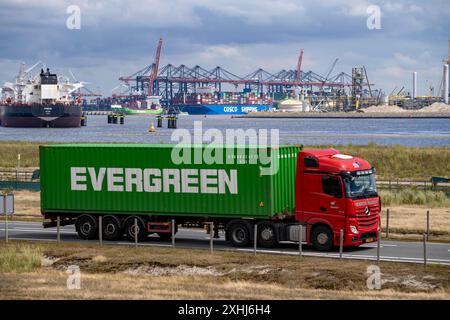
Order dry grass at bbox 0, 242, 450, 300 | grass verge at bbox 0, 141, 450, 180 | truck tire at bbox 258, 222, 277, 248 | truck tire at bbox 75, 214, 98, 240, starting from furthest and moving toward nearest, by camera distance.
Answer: grass verge at bbox 0, 141, 450, 180, truck tire at bbox 75, 214, 98, 240, truck tire at bbox 258, 222, 277, 248, dry grass at bbox 0, 242, 450, 300

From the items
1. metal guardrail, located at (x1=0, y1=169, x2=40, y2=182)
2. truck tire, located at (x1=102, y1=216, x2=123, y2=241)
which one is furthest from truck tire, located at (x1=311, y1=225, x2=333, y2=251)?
metal guardrail, located at (x1=0, y1=169, x2=40, y2=182)

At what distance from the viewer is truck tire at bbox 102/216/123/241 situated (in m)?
33.1

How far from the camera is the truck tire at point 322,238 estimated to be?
98.4 ft

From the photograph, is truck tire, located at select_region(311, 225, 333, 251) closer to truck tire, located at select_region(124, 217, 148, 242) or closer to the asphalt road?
the asphalt road

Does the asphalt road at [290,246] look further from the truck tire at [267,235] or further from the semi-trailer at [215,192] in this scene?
the semi-trailer at [215,192]

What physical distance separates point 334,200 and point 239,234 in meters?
3.68

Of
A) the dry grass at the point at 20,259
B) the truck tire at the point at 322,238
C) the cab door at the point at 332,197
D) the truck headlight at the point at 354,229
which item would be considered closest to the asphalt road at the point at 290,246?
the truck tire at the point at 322,238

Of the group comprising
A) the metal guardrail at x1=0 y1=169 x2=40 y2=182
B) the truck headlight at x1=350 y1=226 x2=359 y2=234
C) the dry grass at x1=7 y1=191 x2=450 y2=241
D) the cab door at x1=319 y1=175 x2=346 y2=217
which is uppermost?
the cab door at x1=319 y1=175 x2=346 y2=217

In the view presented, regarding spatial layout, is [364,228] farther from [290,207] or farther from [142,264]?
[142,264]

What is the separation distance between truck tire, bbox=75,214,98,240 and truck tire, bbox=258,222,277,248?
6395 mm

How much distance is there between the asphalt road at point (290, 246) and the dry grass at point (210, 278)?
6.09 feet

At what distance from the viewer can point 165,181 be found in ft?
106

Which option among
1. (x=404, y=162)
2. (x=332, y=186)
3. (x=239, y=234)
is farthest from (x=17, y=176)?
(x=332, y=186)
